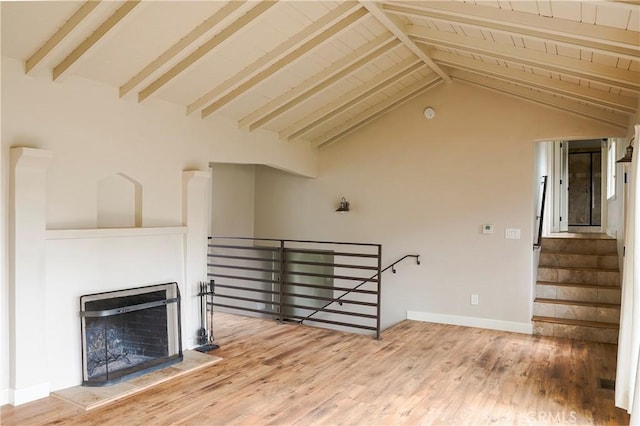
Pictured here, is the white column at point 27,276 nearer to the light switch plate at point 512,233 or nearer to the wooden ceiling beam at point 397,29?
the wooden ceiling beam at point 397,29

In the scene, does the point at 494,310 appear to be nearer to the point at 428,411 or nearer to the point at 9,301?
the point at 428,411

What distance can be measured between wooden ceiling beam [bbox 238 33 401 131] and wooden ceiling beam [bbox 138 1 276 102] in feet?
4.45

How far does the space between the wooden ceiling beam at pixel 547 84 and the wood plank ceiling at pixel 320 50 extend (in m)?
0.01

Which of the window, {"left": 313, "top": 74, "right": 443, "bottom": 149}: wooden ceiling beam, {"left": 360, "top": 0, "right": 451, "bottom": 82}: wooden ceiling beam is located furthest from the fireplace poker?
the window

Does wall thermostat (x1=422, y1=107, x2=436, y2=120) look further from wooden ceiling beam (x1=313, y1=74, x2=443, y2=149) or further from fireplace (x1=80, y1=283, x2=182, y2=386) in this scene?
fireplace (x1=80, y1=283, x2=182, y2=386)

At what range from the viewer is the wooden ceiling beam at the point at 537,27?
3.02 m

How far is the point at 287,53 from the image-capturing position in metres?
4.22

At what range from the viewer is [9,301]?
133 inches

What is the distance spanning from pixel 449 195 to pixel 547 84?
6.17 ft

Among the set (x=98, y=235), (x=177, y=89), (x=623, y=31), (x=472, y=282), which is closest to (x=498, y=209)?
(x=472, y=282)

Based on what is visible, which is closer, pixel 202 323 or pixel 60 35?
pixel 60 35

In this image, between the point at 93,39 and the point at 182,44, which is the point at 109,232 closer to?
the point at 93,39

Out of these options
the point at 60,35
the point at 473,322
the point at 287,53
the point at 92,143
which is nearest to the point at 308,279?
the point at 473,322

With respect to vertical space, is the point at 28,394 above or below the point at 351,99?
below
